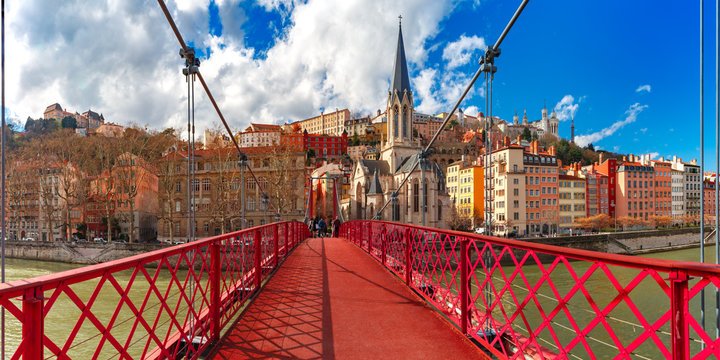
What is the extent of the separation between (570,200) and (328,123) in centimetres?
7061

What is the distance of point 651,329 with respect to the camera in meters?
1.84

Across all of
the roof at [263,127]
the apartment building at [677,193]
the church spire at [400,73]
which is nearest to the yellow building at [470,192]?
the church spire at [400,73]

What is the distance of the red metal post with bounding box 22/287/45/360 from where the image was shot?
5.06 ft

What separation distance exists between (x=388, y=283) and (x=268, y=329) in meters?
2.62

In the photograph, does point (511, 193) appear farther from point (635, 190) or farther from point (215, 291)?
point (215, 291)

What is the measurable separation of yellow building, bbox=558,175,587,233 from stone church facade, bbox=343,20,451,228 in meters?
15.7

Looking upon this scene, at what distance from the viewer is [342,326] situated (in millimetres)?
3889

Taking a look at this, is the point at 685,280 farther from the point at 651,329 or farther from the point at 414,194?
the point at 414,194

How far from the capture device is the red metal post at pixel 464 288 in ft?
11.8

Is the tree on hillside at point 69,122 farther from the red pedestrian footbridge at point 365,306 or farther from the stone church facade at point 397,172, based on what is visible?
the red pedestrian footbridge at point 365,306

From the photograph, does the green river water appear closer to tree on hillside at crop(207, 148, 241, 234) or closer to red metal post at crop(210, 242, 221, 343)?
red metal post at crop(210, 242, 221, 343)

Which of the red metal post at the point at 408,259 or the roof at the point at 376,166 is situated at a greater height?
the roof at the point at 376,166

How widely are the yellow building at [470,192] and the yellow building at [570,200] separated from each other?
9571 millimetres

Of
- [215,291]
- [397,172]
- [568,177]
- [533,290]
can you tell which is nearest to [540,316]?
[533,290]
